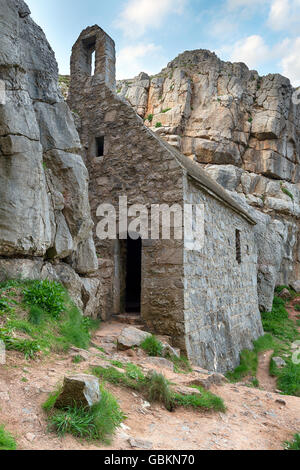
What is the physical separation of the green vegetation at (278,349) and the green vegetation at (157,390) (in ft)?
16.0

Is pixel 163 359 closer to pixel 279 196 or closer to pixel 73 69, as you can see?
pixel 73 69

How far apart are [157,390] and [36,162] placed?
396cm

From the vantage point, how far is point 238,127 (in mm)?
20984

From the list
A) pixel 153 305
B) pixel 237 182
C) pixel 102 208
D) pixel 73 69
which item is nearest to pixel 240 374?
pixel 153 305

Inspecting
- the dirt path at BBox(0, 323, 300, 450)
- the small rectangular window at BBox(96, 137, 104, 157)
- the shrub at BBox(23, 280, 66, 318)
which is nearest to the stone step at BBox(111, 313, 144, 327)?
the shrub at BBox(23, 280, 66, 318)

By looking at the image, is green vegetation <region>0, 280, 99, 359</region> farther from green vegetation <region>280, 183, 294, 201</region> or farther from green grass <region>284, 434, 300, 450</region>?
green vegetation <region>280, 183, 294, 201</region>

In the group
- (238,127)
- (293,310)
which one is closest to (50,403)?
(293,310)

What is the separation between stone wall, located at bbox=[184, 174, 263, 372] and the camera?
7.46m

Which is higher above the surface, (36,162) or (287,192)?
(287,192)

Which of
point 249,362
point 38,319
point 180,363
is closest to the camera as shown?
point 38,319

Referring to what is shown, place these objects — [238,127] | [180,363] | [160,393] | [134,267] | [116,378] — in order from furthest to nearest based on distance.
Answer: [238,127] → [134,267] → [180,363] → [116,378] → [160,393]

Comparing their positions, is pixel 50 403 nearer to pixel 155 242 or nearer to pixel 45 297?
pixel 45 297

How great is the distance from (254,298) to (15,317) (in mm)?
10729

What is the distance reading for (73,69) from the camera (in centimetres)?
1038
